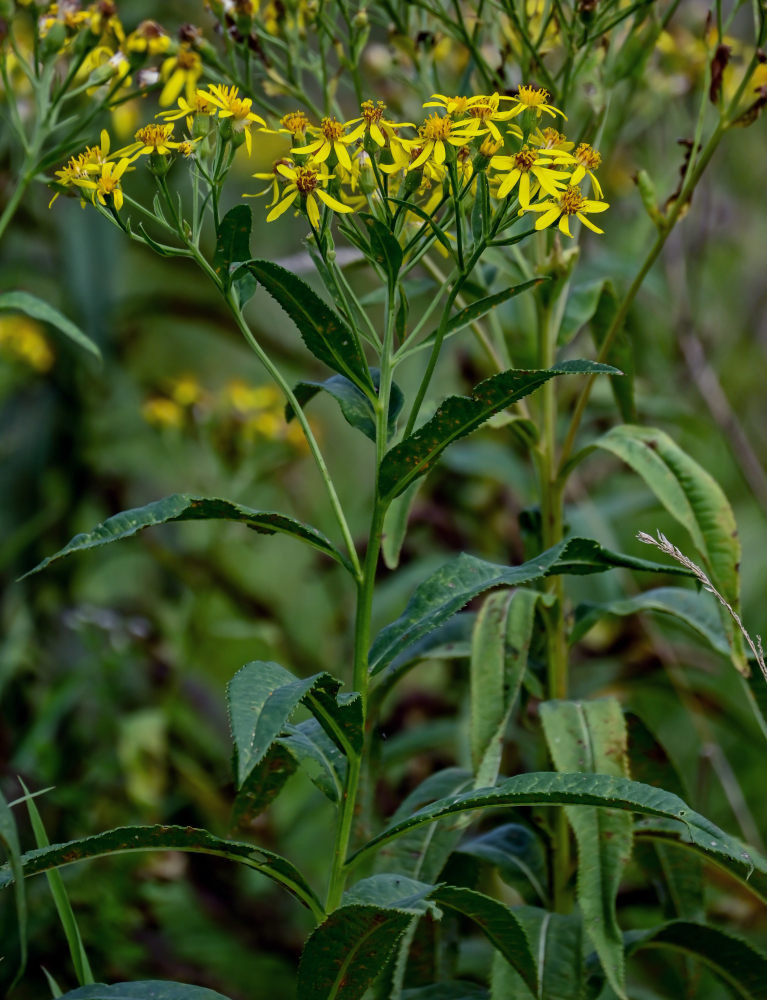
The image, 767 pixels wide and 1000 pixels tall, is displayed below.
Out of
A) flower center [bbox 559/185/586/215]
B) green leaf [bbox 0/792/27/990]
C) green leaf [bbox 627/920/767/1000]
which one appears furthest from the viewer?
green leaf [bbox 627/920/767/1000]

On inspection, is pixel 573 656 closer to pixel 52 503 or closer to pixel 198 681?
pixel 198 681

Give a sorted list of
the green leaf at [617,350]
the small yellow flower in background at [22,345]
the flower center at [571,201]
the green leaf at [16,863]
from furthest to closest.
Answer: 1. the small yellow flower in background at [22,345]
2. the green leaf at [617,350]
3. the flower center at [571,201]
4. the green leaf at [16,863]

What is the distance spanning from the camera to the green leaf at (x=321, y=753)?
689 mm

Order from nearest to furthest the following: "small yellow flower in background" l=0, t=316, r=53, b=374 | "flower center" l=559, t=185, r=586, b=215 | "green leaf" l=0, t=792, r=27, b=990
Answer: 1. "green leaf" l=0, t=792, r=27, b=990
2. "flower center" l=559, t=185, r=586, b=215
3. "small yellow flower in background" l=0, t=316, r=53, b=374

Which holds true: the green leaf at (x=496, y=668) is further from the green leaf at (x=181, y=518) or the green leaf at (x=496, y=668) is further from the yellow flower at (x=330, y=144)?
the yellow flower at (x=330, y=144)

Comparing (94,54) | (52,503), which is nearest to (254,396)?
(52,503)

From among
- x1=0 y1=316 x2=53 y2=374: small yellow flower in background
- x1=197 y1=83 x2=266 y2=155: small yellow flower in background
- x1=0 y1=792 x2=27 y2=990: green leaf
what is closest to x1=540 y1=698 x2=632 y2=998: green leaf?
x1=0 y1=792 x2=27 y2=990: green leaf

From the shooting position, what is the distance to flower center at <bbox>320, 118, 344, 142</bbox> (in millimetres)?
654

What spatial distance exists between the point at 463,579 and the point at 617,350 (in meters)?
0.33

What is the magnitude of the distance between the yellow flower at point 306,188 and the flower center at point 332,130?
18 millimetres

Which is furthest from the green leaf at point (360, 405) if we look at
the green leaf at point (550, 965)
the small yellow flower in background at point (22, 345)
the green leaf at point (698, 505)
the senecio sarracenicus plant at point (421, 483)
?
the small yellow flower in background at point (22, 345)

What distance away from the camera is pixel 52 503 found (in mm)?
1842

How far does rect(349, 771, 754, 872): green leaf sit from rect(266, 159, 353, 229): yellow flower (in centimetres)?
36

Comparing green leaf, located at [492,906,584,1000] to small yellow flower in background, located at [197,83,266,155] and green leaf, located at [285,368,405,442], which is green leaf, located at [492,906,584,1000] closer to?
green leaf, located at [285,368,405,442]
